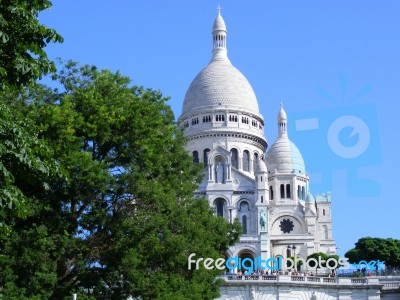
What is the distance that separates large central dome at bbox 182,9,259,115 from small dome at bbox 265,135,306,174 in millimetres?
5528

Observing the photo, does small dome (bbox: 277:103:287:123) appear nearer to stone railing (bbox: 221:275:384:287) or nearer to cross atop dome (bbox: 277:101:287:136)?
cross atop dome (bbox: 277:101:287:136)

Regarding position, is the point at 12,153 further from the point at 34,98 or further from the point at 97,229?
the point at 34,98

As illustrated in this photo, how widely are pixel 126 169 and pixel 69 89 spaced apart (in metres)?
5.19

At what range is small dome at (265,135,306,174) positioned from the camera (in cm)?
11619

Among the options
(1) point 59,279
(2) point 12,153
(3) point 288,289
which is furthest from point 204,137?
(2) point 12,153

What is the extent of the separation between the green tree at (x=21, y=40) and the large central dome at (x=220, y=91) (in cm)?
9753

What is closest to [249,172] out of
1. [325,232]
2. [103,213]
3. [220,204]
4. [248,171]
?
[248,171]

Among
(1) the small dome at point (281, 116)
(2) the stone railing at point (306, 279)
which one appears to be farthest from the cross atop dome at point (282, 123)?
(2) the stone railing at point (306, 279)

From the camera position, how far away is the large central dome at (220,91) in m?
117

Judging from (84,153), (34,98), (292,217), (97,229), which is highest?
(292,217)

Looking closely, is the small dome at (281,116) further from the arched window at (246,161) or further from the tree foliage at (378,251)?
the tree foliage at (378,251)

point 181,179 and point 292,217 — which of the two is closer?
point 181,179

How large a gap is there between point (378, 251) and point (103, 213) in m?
65.6

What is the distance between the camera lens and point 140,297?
3603cm
